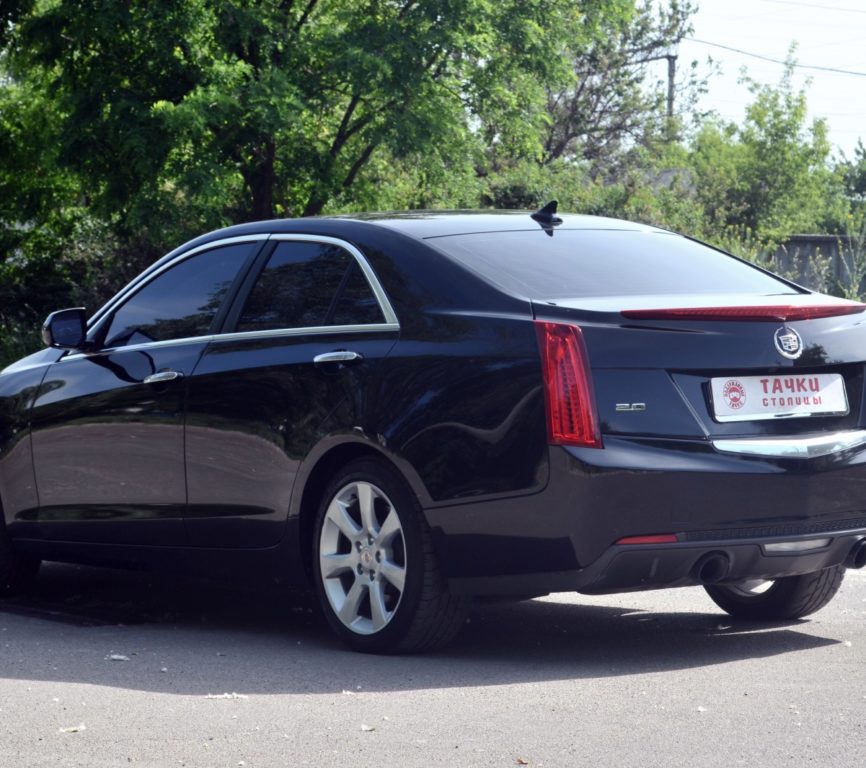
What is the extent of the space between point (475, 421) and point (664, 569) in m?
0.81

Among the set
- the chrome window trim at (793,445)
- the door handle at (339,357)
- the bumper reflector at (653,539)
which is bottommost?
the bumper reflector at (653,539)

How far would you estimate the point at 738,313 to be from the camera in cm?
557

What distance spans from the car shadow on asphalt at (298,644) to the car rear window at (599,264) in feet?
3.94

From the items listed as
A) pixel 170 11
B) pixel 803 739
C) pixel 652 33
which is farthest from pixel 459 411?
pixel 652 33

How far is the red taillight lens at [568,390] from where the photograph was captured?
17.5 feet

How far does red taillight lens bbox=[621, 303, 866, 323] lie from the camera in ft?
18.0

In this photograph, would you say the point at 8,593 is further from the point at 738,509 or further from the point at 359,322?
the point at 738,509

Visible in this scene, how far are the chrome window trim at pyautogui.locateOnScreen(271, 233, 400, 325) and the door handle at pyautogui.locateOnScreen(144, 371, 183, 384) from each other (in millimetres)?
710

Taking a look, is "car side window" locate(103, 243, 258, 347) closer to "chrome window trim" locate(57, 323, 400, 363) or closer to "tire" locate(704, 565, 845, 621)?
"chrome window trim" locate(57, 323, 400, 363)

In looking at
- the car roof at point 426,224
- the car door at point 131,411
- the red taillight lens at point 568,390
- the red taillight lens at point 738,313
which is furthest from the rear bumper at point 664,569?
the car door at point 131,411

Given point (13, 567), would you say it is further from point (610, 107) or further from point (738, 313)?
point (610, 107)

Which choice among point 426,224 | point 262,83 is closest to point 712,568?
point 426,224

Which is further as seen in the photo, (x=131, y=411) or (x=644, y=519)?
(x=131, y=411)

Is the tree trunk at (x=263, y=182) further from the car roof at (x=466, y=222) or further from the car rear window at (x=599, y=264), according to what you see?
the car rear window at (x=599, y=264)
